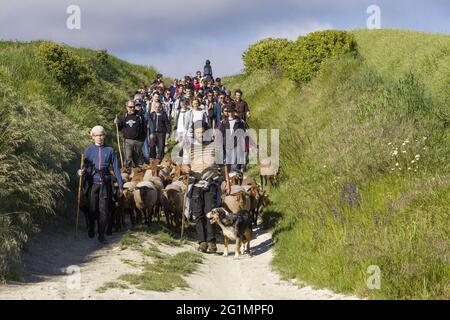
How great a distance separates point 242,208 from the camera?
1290 centimetres

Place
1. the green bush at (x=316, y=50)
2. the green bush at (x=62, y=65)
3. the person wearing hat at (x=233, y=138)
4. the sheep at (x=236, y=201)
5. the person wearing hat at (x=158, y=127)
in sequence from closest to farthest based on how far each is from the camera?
the sheep at (x=236, y=201) < the person wearing hat at (x=233, y=138) < the person wearing hat at (x=158, y=127) < the green bush at (x=62, y=65) < the green bush at (x=316, y=50)

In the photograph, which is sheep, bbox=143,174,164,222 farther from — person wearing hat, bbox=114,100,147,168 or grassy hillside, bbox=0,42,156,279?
person wearing hat, bbox=114,100,147,168

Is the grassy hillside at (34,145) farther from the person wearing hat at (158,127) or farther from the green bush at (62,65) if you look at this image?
the person wearing hat at (158,127)

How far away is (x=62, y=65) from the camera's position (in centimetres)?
2194

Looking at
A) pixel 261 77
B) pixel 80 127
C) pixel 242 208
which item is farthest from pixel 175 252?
pixel 261 77

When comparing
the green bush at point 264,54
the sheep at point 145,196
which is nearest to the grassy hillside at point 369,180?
the sheep at point 145,196

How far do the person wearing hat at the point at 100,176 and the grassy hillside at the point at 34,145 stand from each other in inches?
26.6

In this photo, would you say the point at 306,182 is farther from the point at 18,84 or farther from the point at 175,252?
the point at 18,84

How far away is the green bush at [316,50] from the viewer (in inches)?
911

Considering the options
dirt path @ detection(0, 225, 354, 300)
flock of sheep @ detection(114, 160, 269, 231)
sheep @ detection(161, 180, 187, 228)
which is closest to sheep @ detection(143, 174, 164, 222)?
flock of sheep @ detection(114, 160, 269, 231)

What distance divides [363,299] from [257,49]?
30084 millimetres

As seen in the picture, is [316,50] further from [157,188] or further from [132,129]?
[157,188]

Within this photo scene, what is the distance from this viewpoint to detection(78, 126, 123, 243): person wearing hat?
12117mm

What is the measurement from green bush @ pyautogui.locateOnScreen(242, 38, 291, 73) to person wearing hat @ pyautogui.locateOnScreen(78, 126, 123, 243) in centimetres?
2245
